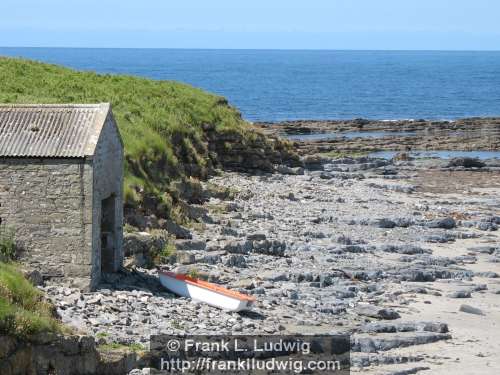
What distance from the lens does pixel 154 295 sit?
91.0 ft

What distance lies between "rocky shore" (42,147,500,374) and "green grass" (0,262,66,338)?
2.36 metres

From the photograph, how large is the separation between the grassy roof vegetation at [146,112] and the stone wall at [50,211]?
9156 mm

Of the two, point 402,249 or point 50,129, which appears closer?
point 50,129

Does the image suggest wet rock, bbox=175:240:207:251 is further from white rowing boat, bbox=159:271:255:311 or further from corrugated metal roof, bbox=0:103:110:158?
corrugated metal roof, bbox=0:103:110:158

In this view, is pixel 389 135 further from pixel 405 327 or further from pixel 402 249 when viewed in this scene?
pixel 405 327

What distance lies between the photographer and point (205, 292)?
90.7 feet

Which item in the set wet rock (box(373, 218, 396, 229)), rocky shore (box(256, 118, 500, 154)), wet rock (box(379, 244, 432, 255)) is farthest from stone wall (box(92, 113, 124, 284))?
rocky shore (box(256, 118, 500, 154))

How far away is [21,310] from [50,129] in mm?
8901

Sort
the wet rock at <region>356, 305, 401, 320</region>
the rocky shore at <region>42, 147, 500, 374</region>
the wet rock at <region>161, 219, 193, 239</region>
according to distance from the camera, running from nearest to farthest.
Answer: the rocky shore at <region>42, 147, 500, 374</region> → the wet rock at <region>356, 305, 401, 320</region> → the wet rock at <region>161, 219, 193, 239</region>

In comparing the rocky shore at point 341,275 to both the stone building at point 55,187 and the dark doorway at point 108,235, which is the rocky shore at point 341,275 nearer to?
the dark doorway at point 108,235

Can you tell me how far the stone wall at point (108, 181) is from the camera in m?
27.2

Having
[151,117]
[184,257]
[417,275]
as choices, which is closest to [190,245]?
[184,257]

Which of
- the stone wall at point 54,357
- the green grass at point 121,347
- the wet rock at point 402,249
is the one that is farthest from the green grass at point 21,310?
the wet rock at point 402,249

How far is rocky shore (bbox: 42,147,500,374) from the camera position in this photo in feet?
83.5
